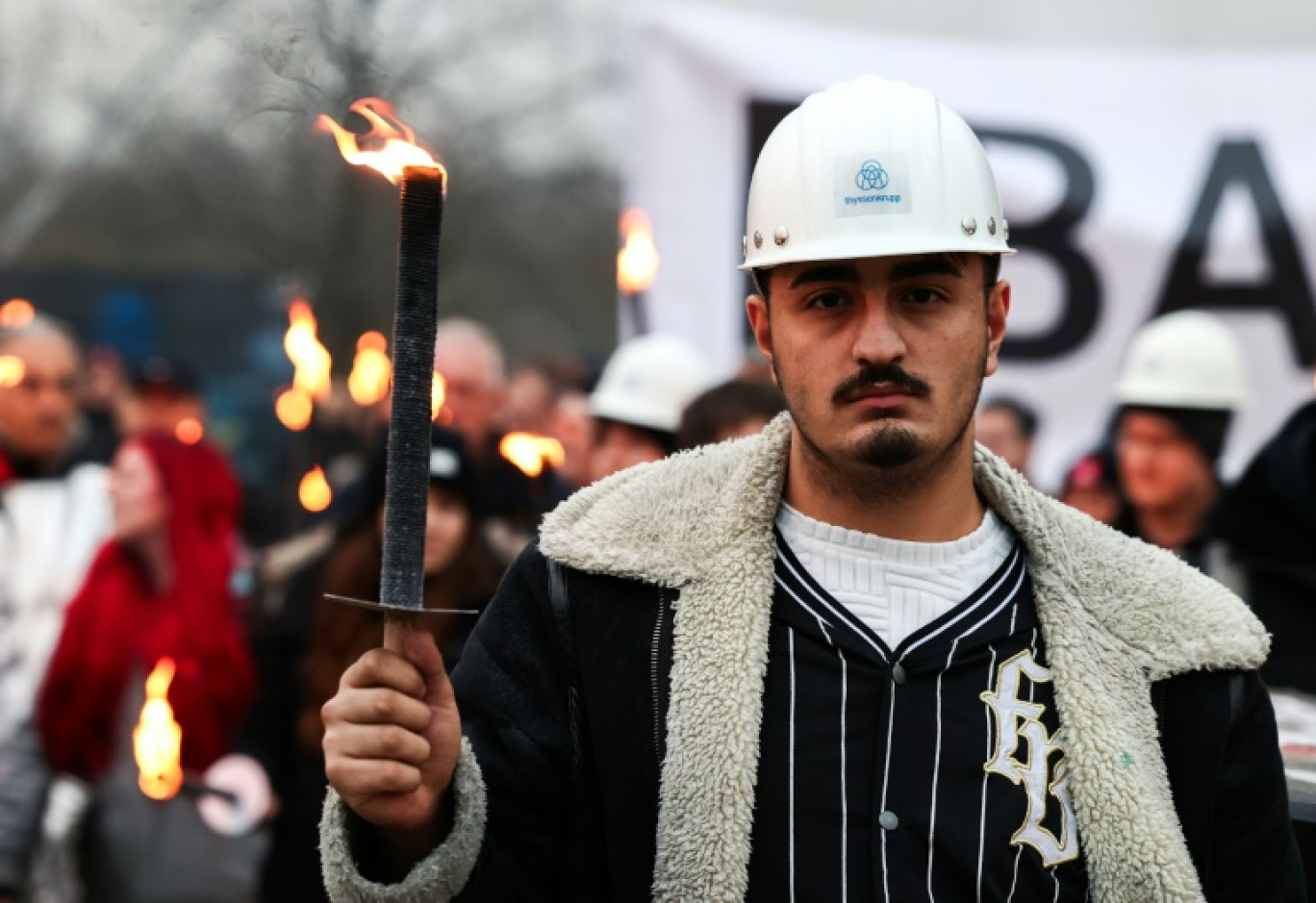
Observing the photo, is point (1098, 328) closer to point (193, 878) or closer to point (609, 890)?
point (193, 878)

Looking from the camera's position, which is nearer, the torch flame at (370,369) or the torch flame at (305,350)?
the torch flame at (305,350)

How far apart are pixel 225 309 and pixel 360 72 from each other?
1033 cm

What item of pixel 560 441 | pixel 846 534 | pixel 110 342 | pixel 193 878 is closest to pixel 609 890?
pixel 846 534

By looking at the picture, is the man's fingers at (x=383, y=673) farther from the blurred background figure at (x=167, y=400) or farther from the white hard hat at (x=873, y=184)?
the blurred background figure at (x=167, y=400)

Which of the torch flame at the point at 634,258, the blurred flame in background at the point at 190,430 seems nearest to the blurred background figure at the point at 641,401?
the torch flame at the point at 634,258

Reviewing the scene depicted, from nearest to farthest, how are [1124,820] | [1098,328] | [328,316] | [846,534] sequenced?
[1124,820], [846,534], [1098,328], [328,316]

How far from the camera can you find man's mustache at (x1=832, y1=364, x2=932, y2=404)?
2.66m

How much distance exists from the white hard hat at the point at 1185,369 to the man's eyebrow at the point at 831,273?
3609 mm

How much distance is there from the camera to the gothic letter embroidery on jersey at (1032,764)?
2.60 metres

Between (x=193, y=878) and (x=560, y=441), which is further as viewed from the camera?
(x=560, y=441)

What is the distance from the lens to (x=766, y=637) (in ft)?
8.74

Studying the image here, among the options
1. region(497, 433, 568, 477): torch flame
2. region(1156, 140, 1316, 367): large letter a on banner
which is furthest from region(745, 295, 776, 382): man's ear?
region(1156, 140, 1316, 367): large letter a on banner

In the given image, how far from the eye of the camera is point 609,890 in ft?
8.76

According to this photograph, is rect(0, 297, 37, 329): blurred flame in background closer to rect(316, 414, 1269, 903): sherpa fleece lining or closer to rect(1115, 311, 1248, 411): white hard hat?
rect(1115, 311, 1248, 411): white hard hat
